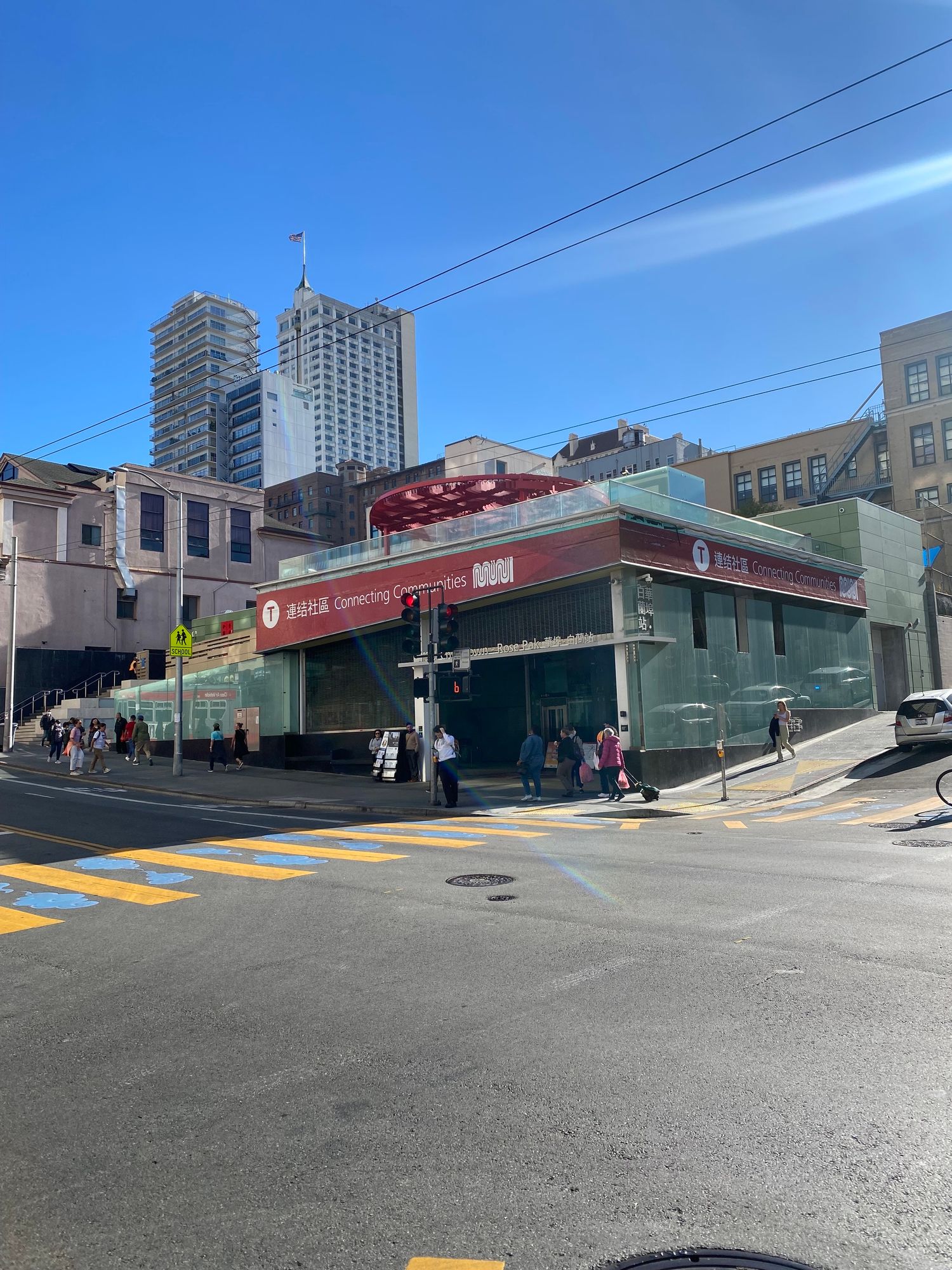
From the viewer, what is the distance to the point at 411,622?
2041 centimetres

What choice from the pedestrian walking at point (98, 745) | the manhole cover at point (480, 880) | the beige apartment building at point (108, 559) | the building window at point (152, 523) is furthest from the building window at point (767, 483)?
the manhole cover at point (480, 880)

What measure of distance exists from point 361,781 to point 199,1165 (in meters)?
24.1

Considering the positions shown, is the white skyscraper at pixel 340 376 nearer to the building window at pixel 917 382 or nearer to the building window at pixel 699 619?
the building window at pixel 917 382

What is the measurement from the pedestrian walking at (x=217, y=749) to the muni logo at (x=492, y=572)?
11.5m

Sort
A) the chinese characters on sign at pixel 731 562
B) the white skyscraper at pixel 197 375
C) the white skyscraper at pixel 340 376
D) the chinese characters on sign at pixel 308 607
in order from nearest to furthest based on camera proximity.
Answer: the chinese characters on sign at pixel 731 562 < the chinese characters on sign at pixel 308 607 < the white skyscraper at pixel 197 375 < the white skyscraper at pixel 340 376

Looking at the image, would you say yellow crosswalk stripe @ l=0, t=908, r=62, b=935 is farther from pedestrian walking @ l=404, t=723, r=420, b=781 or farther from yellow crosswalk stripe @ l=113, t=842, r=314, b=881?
pedestrian walking @ l=404, t=723, r=420, b=781

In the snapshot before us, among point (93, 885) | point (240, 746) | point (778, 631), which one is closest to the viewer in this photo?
point (93, 885)

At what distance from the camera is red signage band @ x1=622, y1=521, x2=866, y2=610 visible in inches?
939

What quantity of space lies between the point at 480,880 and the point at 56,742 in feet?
99.8

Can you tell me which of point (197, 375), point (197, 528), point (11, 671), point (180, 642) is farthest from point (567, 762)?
point (197, 375)

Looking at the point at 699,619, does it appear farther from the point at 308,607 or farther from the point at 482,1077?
the point at 482,1077

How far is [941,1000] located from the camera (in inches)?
220

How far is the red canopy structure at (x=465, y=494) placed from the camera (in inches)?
1149

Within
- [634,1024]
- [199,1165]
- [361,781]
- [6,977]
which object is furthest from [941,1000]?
[361,781]
